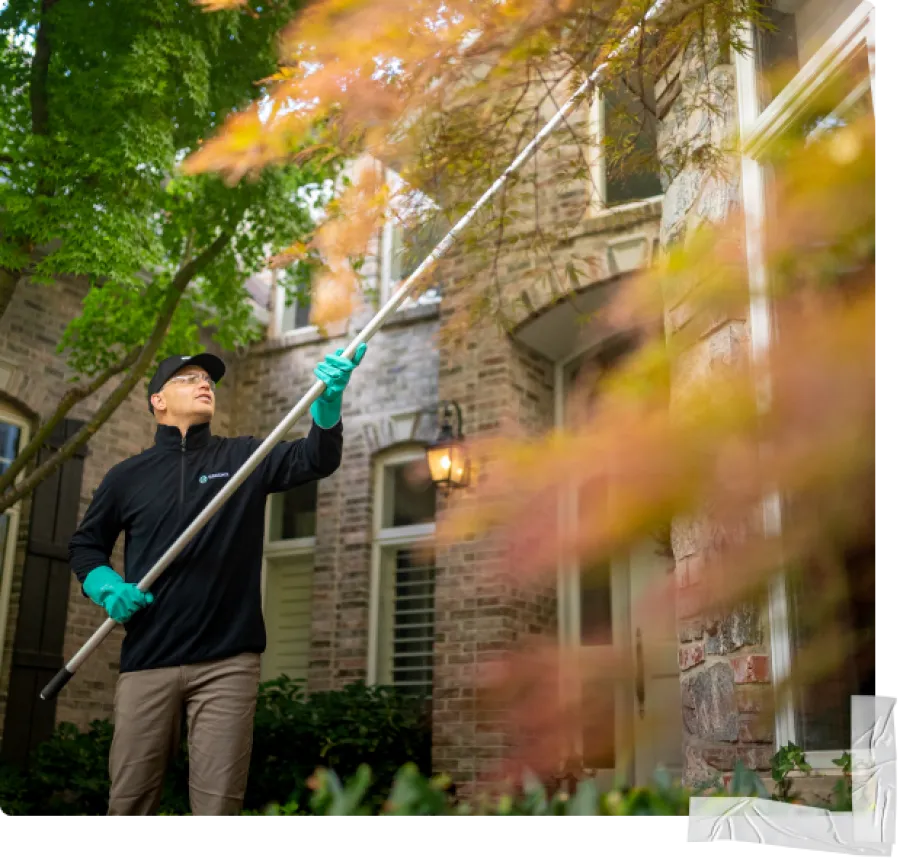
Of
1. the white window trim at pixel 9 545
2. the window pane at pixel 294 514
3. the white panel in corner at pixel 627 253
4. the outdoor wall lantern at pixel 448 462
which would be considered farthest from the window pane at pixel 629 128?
the window pane at pixel 294 514

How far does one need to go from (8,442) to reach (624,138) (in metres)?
2.89

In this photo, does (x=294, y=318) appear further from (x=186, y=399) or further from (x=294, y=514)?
(x=186, y=399)

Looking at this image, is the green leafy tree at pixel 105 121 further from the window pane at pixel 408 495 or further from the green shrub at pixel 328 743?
the window pane at pixel 408 495

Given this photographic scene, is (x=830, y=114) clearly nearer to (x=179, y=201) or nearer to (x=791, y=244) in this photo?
(x=791, y=244)

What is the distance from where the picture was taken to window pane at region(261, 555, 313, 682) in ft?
19.0

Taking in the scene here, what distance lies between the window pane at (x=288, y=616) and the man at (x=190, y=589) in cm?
343

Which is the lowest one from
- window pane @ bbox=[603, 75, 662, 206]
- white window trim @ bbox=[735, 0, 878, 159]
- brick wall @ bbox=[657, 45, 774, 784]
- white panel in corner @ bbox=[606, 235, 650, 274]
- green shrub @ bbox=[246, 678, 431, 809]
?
green shrub @ bbox=[246, 678, 431, 809]

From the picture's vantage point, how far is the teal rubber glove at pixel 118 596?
2205mm

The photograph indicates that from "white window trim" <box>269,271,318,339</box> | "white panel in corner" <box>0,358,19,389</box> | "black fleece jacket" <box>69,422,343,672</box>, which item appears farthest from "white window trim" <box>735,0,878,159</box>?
"white window trim" <box>269,271,318,339</box>

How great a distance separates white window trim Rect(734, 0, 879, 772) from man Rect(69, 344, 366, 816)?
0.85m

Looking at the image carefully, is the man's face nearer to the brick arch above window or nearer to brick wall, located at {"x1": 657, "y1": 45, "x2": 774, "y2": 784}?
brick wall, located at {"x1": 657, "y1": 45, "x2": 774, "y2": 784}

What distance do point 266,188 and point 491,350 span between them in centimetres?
128

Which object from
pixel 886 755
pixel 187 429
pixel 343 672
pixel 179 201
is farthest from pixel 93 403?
pixel 886 755

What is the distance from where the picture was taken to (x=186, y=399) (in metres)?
2.46
